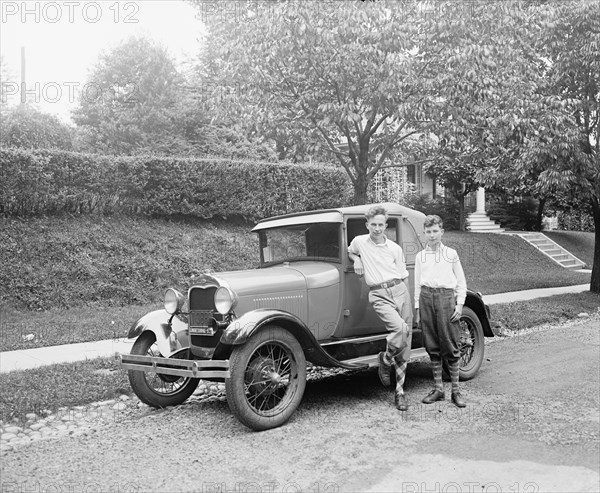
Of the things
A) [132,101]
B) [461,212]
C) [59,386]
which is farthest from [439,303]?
[461,212]

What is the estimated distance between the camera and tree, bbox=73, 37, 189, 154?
763 inches

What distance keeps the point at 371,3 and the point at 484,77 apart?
2.33 m

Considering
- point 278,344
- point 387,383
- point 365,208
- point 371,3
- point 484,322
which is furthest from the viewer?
point 371,3

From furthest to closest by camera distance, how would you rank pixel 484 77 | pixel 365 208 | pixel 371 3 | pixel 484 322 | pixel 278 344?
pixel 484 77
pixel 371 3
pixel 484 322
pixel 365 208
pixel 278 344

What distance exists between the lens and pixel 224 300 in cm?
555

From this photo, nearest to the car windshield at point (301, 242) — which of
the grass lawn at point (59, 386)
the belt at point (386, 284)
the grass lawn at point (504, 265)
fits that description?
the belt at point (386, 284)

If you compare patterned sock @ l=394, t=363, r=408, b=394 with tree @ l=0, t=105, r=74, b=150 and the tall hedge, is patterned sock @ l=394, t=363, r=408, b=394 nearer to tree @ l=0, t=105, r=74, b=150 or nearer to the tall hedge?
the tall hedge

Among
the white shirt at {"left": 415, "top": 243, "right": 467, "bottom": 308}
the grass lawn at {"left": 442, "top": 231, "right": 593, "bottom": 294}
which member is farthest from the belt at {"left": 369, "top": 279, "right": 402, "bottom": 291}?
the grass lawn at {"left": 442, "top": 231, "right": 593, "bottom": 294}

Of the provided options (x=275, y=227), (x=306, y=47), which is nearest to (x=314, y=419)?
(x=275, y=227)

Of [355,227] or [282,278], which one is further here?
[355,227]

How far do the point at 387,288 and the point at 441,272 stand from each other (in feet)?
1.85

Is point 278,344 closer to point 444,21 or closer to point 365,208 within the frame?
point 365,208

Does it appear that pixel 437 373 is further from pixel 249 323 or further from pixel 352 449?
pixel 249 323

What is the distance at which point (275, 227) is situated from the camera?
6934 millimetres
